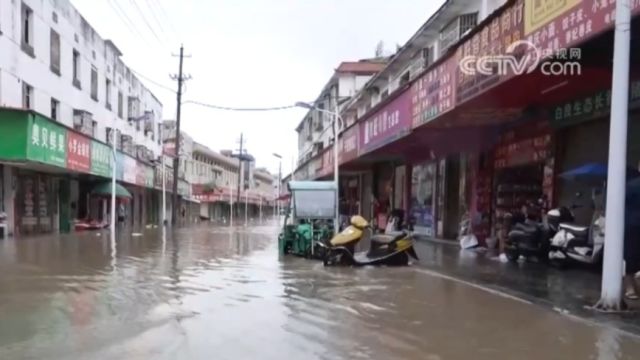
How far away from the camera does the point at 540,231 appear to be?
1367 centimetres

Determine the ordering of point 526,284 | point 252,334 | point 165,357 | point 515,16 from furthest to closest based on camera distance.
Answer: point 526,284
point 515,16
point 252,334
point 165,357

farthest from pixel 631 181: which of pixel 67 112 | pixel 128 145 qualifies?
pixel 128 145

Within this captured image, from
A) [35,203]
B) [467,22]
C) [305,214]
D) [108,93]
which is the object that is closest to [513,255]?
[305,214]

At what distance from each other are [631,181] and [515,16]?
2953mm

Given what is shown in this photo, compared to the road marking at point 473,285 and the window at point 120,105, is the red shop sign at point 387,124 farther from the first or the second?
the window at point 120,105

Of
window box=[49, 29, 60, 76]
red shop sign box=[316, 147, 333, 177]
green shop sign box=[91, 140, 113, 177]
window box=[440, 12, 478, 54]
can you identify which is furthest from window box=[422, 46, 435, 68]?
window box=[49, 29, 60, 76]

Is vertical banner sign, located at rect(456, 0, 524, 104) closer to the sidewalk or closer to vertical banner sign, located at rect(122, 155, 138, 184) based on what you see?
the sidewalk

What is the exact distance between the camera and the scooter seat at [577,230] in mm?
11930

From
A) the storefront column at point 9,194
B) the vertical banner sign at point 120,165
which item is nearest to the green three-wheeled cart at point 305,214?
the storefront column at point 9,194

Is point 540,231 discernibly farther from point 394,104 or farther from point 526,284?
point 394,104

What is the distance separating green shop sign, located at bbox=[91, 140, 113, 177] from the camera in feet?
96.1

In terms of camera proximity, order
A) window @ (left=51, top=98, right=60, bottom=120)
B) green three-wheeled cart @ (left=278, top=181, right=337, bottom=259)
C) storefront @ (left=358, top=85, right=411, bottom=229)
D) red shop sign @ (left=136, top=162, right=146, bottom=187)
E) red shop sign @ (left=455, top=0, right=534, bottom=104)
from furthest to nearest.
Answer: red shop sign @ (left=136, top=162, right=146, bottom=187), window @ (left=51, top=98, right=60, bottom=120), storefront @ (left=358, top=85, right=411, bottom=229), green three-wheeled cart @ (left=278, top=181, right=337, bottom=259), red shop sign @ (left=455, top=0, right=534, bottom=104)

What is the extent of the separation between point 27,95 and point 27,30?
241cm

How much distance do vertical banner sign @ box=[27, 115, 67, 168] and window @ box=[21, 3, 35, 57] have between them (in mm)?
3240
